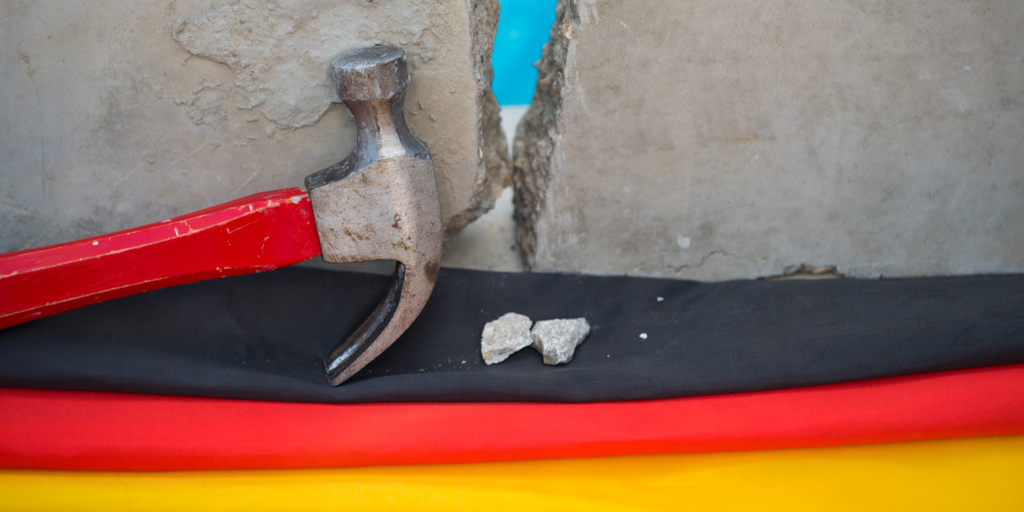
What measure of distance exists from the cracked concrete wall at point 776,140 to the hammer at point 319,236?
0.40m

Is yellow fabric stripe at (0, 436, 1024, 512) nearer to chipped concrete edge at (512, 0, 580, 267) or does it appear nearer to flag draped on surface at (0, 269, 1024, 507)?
flag draped on surface at (0, 269, 1024, 507)

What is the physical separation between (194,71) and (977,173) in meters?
1.71

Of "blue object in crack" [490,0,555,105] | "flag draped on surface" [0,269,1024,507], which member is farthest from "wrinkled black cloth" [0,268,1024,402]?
"blue object in crack" [490,0,555,105]

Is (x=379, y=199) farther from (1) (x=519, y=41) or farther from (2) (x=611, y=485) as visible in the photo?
(1) (x=519, y=41)

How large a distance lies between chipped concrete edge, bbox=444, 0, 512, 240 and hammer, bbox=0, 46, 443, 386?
0.66 ft

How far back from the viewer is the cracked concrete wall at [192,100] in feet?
3.92

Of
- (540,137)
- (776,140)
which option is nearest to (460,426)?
(540,137)

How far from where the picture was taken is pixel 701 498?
1.10 meters

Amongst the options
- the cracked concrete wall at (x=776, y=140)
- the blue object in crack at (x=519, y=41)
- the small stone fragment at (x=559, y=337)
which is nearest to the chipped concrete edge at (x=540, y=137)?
the cracked concrete wall at (x=776, y=140)

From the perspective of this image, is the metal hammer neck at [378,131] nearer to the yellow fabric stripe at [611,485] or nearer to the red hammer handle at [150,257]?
the red hammer handle at [150,257]

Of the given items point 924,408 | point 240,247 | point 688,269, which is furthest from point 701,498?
point 240,247

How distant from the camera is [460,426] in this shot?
1097 mm

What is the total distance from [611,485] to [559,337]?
306 mm

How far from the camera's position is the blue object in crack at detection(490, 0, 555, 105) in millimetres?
2648
